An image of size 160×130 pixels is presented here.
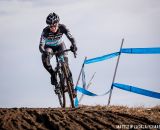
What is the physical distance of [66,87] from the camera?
1206 centimetres

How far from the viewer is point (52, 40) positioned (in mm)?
11992

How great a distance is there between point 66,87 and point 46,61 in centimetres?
83

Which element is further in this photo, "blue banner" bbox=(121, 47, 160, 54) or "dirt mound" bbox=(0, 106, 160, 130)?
"blue banner" bbox=(121, 47, 160, 54)

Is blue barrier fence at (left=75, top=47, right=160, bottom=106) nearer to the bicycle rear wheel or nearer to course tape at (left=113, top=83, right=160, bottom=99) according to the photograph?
course tape at (left=113, top=83, right=160, bottom=99)

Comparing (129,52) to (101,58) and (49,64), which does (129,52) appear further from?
(49,64)

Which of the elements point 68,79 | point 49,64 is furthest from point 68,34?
point 68,79

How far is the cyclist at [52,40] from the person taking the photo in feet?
38.5

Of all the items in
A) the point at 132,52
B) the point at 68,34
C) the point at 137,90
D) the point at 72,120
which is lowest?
the point at 72,120

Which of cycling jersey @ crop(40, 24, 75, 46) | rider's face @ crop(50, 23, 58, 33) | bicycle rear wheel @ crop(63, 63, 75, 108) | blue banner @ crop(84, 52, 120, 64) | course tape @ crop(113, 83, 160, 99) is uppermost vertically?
rider's face @ crop(50, 23, 58, 33)

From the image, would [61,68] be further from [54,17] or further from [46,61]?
[54,17]

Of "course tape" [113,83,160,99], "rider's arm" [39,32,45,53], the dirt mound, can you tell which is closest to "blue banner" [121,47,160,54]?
"course tape" [113,83,160,99]

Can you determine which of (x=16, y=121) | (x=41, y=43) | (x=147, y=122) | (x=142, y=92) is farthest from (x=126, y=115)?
(x=41, y=43)

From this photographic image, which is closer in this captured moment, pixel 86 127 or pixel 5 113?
pixel 86 127

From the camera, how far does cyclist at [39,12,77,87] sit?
11.7 meters
